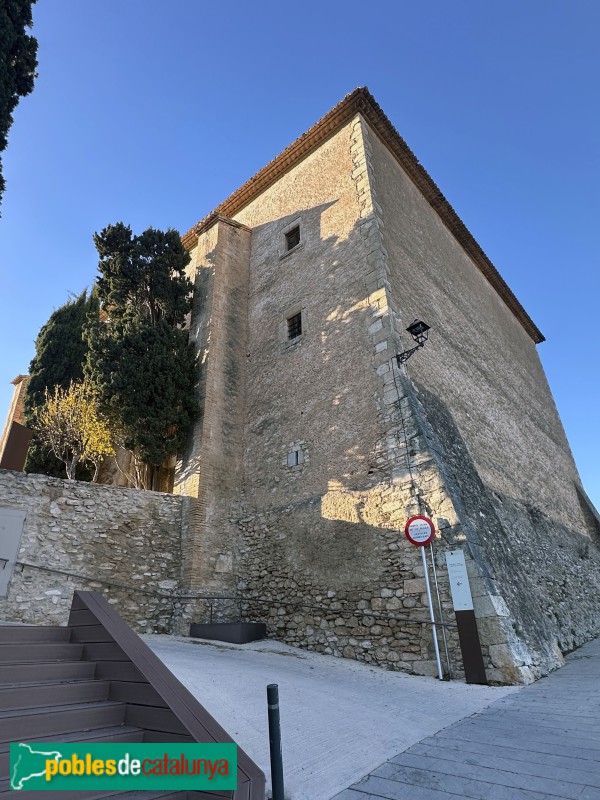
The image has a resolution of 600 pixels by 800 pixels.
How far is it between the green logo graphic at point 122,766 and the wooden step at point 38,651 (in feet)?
3.76

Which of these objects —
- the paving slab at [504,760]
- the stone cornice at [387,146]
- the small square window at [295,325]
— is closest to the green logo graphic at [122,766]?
the paving slab at [504,760]

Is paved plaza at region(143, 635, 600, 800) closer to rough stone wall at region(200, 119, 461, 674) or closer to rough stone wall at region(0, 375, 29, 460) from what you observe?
rough stone wall at region(200, 119, 461, 674)

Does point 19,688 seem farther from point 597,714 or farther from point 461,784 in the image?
point 597,714

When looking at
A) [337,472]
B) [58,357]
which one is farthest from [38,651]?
[58,357]

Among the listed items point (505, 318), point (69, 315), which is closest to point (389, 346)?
point (505, 318)

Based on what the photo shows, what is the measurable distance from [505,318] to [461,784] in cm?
1685

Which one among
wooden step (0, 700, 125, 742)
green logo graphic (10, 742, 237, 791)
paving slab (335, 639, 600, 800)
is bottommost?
paving slab (335, 639, 600, 800)

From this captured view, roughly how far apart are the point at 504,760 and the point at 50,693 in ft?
9.96

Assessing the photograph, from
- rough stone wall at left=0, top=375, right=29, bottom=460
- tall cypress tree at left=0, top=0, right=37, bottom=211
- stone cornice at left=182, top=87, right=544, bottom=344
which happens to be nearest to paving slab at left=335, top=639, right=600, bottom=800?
tall cypress tree at left=0, top=0, right=37, bottom=211

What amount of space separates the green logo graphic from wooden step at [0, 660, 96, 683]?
859mm

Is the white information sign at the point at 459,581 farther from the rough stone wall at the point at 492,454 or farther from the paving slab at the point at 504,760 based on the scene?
the paving slab at the point at 504,760

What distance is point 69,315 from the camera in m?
16.0

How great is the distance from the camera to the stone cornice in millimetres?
11000

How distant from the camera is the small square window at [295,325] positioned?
1040 cm
